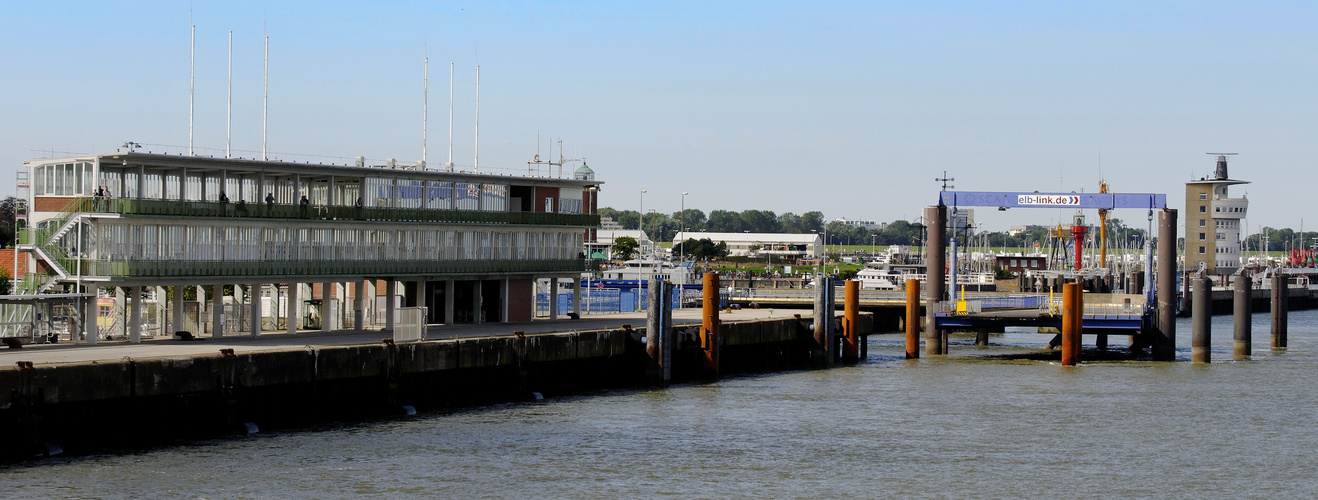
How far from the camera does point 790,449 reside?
1555 inches

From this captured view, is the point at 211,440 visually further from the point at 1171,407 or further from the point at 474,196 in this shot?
the point at 1171,407

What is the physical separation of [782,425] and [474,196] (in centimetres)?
2367

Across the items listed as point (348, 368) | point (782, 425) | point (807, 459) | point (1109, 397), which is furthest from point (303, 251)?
point (1109, 397)

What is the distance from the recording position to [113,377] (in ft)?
117

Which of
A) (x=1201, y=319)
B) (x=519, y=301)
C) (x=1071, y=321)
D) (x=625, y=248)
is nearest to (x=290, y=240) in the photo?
(x=519, y=301)

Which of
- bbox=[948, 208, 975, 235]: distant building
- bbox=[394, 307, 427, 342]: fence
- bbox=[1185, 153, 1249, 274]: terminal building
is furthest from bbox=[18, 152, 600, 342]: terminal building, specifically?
bbox=[1185, 153, 1249, 274]: terminal building

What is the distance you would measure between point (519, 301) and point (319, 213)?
12081 millimetres

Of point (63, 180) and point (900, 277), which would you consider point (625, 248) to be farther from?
point (63, 180)

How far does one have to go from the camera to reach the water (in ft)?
109

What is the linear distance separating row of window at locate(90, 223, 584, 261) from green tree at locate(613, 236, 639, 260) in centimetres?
11716

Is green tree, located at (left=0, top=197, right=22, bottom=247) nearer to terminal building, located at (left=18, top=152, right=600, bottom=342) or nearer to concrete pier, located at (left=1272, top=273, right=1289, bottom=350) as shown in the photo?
terminal building, located at (left=18, top=152, right=600, bottom=342)

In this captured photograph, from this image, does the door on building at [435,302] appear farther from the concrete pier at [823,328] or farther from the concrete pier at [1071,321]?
the concrete pier at [1071,321]

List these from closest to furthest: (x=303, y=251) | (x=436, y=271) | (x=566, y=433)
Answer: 1. (x=566, y=433)
2. (x=303, y=251)
3. (x=436, y=271)

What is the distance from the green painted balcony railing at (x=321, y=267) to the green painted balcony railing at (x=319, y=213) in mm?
1812
